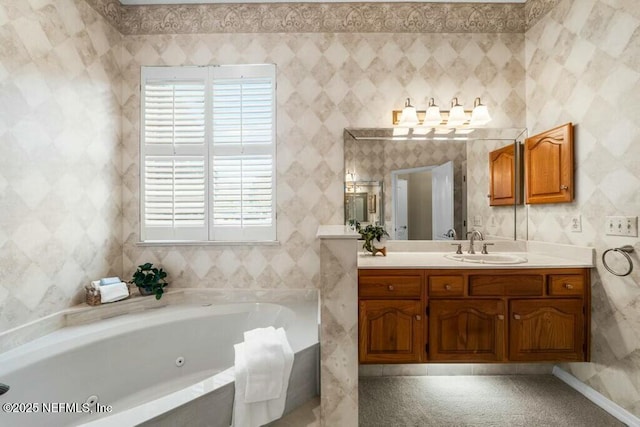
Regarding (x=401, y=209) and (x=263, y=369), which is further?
(x=401, y=209)

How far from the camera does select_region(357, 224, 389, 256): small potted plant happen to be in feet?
7.35

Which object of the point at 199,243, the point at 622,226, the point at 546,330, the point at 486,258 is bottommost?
the point at 546,330

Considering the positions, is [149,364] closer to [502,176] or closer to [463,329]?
[463,329]

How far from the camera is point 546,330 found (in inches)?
71.8

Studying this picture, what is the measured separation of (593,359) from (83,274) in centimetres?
342

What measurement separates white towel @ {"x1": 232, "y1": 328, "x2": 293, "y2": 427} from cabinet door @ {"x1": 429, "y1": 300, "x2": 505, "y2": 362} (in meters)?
0.97

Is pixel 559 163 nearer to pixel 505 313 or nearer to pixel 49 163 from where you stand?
pixel 505 313

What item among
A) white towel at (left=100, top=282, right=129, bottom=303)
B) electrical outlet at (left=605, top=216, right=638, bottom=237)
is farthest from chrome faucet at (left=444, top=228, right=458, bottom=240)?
white towel at (left=100, top=282, right=129, bottom=303)

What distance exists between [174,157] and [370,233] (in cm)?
170

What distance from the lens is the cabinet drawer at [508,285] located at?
5.99 ft

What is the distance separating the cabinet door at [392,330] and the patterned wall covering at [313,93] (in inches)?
25.2

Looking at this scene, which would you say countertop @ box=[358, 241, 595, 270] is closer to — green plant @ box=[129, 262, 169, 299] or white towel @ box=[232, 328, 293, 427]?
white towel @ box=[232, 328, 293, 427]

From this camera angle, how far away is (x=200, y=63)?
2348mm

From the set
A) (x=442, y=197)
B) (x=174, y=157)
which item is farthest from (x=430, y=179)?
(x=174, y=157)
